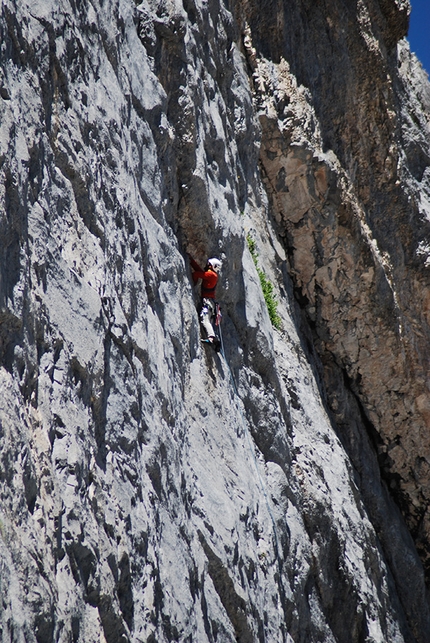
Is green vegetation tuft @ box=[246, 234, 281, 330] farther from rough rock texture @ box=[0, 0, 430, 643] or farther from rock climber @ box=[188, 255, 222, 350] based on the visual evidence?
rock climber @ box=[188, 255, 222, 350]

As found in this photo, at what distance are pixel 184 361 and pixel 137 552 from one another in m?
2.19

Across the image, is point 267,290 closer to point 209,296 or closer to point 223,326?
point 223,326

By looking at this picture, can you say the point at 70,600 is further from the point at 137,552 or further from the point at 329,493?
the point at 329,493

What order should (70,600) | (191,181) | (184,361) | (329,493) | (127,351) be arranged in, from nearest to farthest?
(70,600), (127,351), (184,361), (191,181), (329,493)

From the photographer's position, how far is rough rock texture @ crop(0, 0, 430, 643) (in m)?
4.21

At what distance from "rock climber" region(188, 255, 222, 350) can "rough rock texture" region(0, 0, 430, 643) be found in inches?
6.0

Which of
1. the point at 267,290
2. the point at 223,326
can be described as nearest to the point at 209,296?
the point at 223,326

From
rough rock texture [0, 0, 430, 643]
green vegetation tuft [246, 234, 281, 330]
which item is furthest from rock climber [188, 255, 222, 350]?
green vegetation tuft [246, 234, 281, 330]

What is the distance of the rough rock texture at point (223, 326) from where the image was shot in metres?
4.21

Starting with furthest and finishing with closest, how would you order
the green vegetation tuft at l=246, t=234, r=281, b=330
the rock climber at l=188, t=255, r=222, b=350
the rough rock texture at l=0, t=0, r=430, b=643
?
the green vegetation tuft at l=246, t=234, r=281, b=330
the rock climber at l=188, t=255, r=222, b=350
the rough rock texture at l=0, t=0, r=430, b=643

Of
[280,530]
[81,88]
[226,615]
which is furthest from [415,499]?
[81,88]

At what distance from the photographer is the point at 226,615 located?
6.01 m

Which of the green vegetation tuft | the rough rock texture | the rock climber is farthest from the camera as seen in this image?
the green vegetation tuft

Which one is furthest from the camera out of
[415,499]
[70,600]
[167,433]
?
[415,499]
